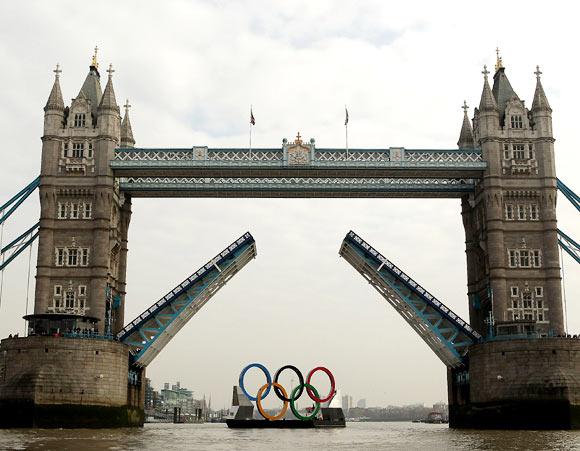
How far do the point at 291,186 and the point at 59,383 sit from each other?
76.0 ft

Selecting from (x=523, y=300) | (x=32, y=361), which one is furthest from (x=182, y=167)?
(x=523, y=300)

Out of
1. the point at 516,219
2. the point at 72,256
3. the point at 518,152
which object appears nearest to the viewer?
the point at 72,256

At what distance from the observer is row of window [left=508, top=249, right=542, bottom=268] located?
59500 mm

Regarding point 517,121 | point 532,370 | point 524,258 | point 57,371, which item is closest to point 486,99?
point 517,121

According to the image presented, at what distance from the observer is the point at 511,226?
2366 inches

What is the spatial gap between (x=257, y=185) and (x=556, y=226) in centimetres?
2316

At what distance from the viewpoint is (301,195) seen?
212 ft

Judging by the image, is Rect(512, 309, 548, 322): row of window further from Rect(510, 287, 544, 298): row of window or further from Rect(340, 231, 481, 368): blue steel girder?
Rect(340, 231, 481, 368): blue steel girder

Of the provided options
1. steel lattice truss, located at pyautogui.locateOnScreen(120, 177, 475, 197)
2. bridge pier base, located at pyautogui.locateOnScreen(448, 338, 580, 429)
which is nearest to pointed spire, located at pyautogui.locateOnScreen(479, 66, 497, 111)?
steel lattice truss, located at pyautogui.locateOnScreen(120, 177, 475, 197)

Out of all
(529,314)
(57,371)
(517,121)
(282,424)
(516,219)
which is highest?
(517,121)

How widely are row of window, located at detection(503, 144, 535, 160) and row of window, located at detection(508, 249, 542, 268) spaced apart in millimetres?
7282

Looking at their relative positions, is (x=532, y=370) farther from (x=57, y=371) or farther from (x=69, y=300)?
(x=69, y=300)

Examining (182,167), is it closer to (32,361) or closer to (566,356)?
(32,361)

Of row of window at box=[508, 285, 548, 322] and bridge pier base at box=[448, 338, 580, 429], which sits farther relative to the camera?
row of window at box=[508, 285, 548, 322]
